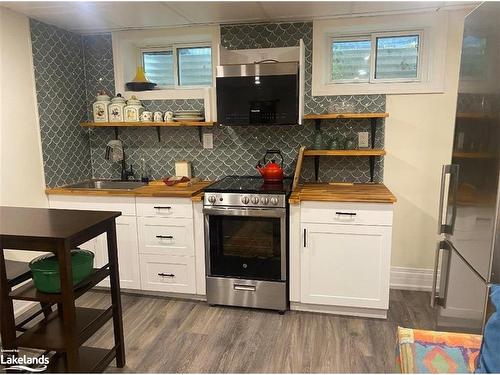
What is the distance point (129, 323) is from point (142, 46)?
251cm

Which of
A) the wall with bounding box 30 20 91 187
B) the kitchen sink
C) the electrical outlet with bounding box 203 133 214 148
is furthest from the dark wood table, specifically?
the electrical outlet with bounding box 203 133 214 148

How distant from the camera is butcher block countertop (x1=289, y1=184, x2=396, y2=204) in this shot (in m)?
2.57

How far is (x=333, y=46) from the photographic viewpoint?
10.5 ft

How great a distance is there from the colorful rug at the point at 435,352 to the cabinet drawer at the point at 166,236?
1853 millimetres

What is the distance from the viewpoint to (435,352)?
1350mm

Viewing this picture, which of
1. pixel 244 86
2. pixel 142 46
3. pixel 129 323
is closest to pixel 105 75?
Answer: pixel 142 46

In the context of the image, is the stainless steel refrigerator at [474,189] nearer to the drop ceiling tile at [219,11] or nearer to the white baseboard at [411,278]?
the white baseboard at [411,278]

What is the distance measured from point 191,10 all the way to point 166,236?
1743 millimetres

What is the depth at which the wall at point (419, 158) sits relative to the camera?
3.02m

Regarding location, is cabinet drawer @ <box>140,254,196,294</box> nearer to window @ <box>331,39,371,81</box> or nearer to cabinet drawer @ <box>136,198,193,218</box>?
cabinet drawer @ <box>136,198,193,218</box>

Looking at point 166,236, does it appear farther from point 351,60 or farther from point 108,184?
point 351,60

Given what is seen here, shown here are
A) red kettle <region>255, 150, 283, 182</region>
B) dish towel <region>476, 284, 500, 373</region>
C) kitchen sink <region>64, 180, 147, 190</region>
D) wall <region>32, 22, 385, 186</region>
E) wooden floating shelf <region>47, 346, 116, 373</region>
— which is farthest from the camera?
kitchen sink <region>64, 180, 147, 190</region>

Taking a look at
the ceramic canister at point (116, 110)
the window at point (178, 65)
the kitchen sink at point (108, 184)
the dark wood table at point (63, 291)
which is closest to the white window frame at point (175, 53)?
the window at point (178, 65)

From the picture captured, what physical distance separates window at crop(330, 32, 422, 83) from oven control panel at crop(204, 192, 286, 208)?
1260 millimetres
